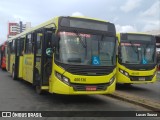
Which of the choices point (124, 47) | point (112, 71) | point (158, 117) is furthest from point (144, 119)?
point (124, 47)

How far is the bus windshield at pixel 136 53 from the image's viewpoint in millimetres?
17125

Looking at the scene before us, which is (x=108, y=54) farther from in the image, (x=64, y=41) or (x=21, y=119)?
(x=21, y=119)

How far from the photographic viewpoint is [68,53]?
1162 cm

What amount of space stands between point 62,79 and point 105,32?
2499 mm

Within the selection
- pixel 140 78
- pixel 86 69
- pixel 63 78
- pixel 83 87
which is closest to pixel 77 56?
pixel 86 69

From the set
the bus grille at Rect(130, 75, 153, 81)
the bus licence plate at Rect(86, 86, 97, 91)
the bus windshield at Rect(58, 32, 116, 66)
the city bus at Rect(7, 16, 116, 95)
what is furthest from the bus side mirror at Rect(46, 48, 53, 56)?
the bus grille at Rect(130, 75, 153, 81)

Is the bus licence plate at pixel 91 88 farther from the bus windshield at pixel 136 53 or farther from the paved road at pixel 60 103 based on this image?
the bus windshield at pixel 136 53

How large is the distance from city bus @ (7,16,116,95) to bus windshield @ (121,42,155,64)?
4.39m

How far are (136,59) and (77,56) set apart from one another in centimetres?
624

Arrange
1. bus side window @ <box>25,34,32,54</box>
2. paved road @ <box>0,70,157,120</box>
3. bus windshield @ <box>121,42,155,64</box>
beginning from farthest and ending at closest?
1. bus windshield @ <box>121,42,155,64</box>
2. bus side window @ <box>25,34,32,54</box>
3. paved road @ <box>0,70,157,120</box>

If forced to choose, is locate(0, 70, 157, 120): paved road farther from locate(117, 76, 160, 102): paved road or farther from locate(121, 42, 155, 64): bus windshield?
locate(121, 42, 155, 64): bus windshield

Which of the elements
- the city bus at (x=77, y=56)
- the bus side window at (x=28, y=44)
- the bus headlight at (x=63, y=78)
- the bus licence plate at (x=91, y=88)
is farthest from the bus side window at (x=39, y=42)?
the bus licence plate at (x=91, y=88)

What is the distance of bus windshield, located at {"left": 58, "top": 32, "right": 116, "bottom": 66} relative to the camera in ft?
38.2

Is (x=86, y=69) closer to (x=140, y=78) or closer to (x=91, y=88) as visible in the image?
(x=91, y=88)
